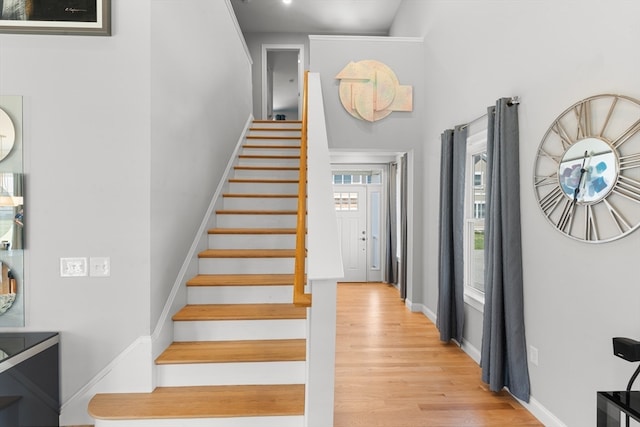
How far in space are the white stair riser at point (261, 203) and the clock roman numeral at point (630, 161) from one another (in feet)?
8.22

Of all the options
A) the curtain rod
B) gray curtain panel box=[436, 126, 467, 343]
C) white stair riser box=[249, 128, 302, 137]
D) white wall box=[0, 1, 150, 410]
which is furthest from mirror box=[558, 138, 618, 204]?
white stair riser box=[249, 128, 302, 137]

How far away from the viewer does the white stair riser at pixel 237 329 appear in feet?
7.98

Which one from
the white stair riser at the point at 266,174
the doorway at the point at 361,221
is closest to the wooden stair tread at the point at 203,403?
the white stair riser at the point at 266,174

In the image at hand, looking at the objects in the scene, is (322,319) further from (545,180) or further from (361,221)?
(361,221)

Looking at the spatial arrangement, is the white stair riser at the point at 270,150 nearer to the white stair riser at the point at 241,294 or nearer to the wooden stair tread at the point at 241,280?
the wooden stair tread at the point at 241,280

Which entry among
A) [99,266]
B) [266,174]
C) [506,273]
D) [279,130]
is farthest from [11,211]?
[279,130]

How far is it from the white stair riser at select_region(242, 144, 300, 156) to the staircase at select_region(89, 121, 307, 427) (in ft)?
3.40

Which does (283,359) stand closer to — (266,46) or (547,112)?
(547,112)

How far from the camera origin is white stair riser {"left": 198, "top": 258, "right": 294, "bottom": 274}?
288 cm

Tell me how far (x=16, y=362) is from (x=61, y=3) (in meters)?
1.99

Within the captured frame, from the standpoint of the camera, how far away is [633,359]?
4.94 ft

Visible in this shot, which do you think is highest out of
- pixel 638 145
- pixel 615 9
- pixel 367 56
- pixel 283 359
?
pixel 367 56

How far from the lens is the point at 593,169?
1966 millimetres

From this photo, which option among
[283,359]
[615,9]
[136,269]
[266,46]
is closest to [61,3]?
[136,269]
